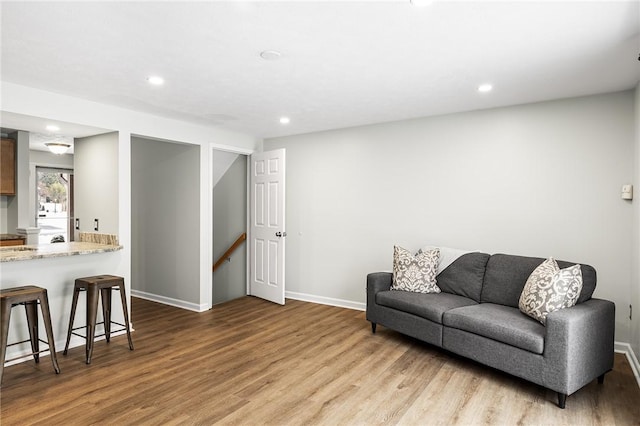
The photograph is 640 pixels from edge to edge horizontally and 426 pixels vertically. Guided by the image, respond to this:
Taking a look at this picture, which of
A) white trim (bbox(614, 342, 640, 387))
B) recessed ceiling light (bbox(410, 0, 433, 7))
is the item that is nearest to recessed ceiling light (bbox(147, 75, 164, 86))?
recessed ceiling light (bbox(410, 0, 433, 7))

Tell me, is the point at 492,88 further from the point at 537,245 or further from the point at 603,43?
the point at 537,245

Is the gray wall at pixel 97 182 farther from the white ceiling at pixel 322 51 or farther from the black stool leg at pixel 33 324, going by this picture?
the black stool leg at pixel 33 324

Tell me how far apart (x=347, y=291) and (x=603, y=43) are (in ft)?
12.0

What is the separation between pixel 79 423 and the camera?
2354 millimetres

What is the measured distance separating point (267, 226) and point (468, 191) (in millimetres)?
2653

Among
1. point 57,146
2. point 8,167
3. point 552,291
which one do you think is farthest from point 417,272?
point 57,146

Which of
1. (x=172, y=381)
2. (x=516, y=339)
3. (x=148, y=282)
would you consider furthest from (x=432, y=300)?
(x=148, y=282)

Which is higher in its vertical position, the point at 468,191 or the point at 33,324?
the point at 468,191

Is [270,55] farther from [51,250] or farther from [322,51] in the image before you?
[51,250]

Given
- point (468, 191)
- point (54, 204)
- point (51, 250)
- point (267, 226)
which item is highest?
point (468, 191)

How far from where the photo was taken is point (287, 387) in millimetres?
2865

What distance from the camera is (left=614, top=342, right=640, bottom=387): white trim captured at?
3.03 m

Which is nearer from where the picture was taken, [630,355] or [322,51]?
[322,51]

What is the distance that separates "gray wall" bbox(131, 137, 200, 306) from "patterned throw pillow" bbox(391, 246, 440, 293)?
2508mm
